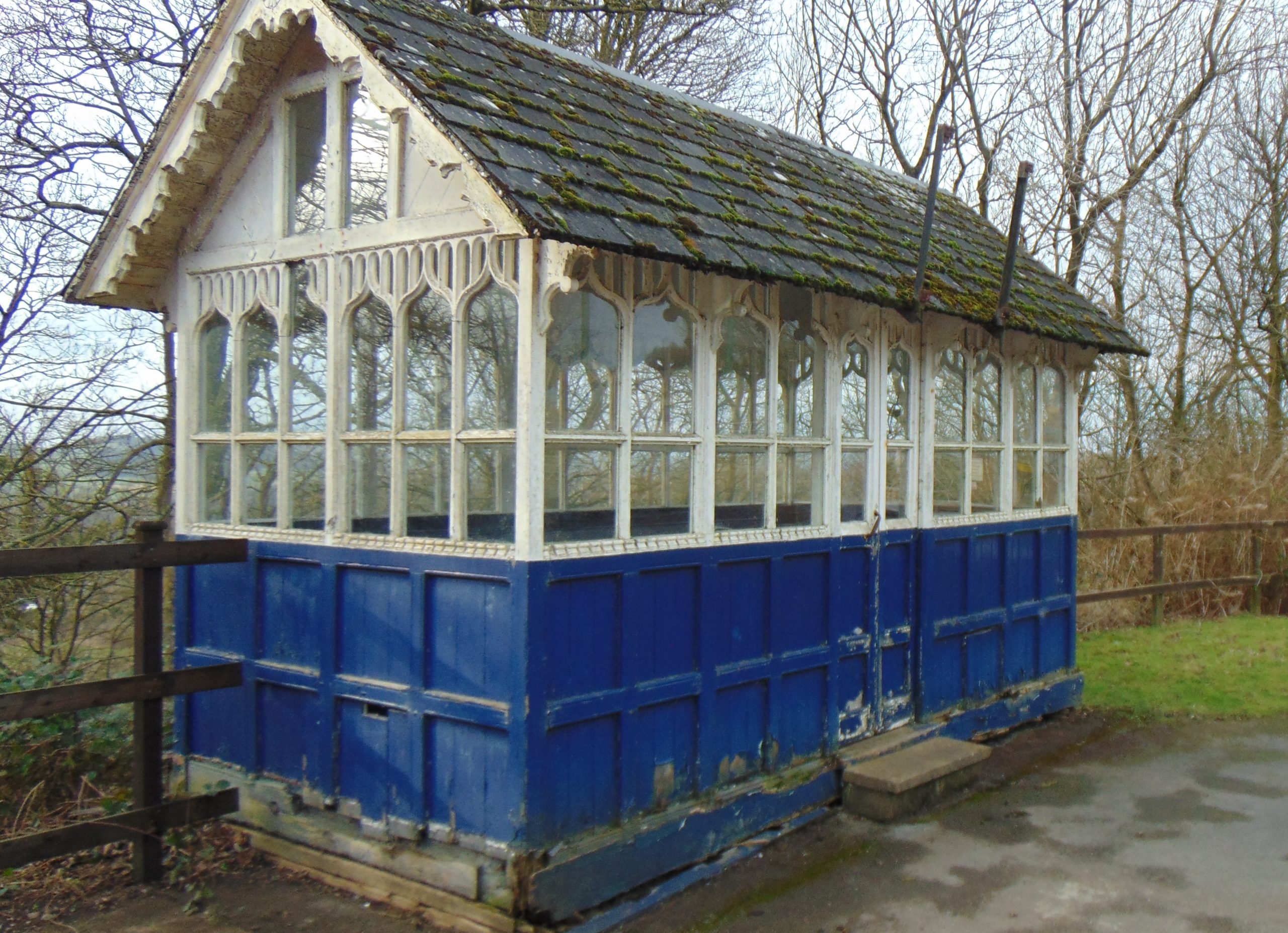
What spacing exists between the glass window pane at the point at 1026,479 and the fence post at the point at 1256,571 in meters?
7.23

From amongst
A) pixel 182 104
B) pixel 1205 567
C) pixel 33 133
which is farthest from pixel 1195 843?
pixel 33 133

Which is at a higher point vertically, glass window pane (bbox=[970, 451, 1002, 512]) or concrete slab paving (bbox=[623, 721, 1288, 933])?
glass window pane (bbox=[970, 451, 1002, 512])

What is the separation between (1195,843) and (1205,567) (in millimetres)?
9513

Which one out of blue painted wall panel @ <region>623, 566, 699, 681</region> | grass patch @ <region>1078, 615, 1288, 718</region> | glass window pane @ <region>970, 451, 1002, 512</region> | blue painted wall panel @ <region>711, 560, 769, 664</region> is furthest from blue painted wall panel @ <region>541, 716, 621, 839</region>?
grass patch @ <region>1078, 615, 1288, 718</region>

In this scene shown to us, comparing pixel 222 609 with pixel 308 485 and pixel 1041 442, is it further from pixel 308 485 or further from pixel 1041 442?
pixel 1041 442

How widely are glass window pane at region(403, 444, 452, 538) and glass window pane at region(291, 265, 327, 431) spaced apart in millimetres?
640

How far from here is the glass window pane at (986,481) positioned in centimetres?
804

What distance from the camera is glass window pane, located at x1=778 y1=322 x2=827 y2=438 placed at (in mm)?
6301

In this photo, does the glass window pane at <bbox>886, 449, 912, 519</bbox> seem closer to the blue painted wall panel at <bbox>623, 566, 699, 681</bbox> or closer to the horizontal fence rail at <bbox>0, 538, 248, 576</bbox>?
the blue painted wall panel at <bbox>623, 566, 699, 681</bbox>

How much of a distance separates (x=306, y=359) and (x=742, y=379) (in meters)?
2.34

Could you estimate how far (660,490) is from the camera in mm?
5523

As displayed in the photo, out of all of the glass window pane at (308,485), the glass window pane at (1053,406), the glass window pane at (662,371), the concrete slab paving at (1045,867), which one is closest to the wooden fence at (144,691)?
the glass window pane at (308,485)

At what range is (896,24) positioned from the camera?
2223 cm

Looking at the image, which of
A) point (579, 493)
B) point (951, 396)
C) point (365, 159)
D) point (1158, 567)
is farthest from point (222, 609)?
point (1158, 567)
